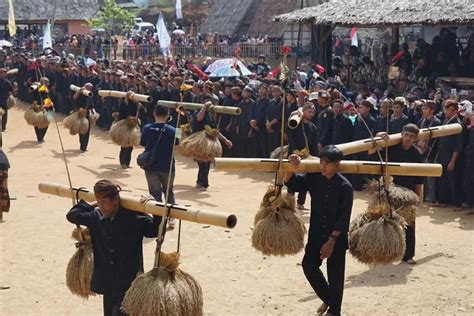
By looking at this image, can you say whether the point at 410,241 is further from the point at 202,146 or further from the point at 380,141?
the point at 202,146

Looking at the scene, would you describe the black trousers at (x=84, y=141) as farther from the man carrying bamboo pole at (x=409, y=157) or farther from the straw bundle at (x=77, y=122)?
the man carrying bamboo pole at (x=409, y=157)

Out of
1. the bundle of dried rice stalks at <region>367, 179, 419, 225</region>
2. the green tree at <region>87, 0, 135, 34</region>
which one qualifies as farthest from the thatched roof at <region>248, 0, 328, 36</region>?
the bundle of dried rice stalks at <region>367, 179, 419, 225</region>

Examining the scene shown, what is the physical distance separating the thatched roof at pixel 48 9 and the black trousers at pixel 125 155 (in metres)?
31.8

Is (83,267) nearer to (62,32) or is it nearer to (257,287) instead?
(257,287)

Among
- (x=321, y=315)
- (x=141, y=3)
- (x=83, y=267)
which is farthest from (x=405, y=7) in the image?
(x=141, y=3)

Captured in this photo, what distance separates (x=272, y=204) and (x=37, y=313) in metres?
2.82

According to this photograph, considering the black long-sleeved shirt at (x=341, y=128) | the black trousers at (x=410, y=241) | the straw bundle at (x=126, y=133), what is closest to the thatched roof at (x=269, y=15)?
the straw bundle at (x=126, y=133)

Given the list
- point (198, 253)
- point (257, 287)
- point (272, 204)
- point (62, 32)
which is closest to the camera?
point (272, 204)

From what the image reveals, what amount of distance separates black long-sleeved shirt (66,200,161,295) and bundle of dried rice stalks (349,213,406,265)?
2.47 meters

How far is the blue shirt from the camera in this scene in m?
12.9

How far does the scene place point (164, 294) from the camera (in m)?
6.70

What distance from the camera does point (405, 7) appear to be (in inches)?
971

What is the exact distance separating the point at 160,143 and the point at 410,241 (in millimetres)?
3888

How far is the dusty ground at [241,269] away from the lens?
9680mm
